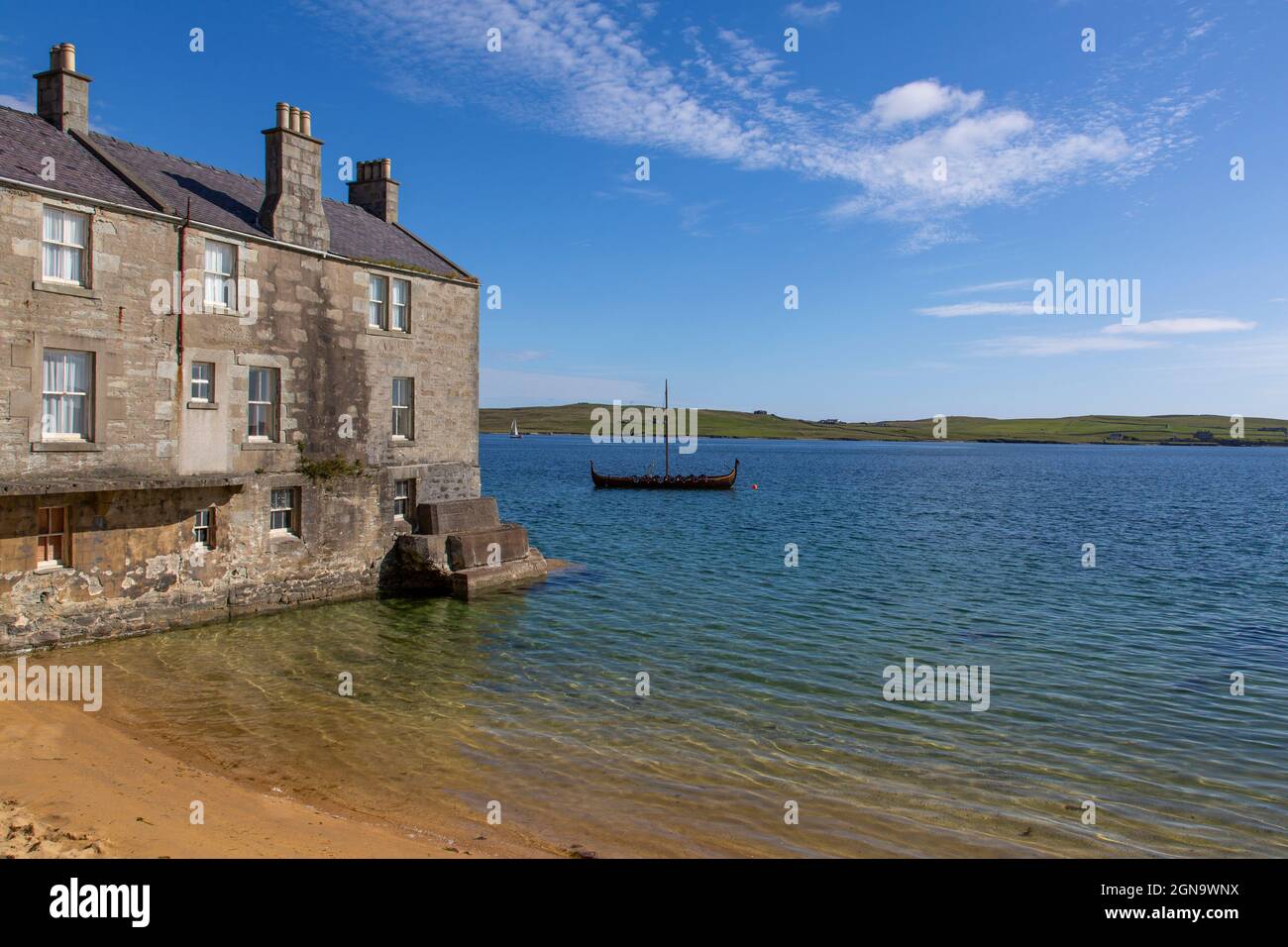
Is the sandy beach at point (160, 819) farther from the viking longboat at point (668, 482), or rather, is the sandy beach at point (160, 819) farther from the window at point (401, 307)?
the viking longboat at point (668, 482)

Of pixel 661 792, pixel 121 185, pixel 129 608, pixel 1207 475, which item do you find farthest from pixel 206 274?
pixel 1207 475

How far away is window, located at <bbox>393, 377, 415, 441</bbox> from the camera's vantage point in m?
24.4

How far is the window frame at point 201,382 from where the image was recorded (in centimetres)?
1906

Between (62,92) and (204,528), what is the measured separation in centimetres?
1048

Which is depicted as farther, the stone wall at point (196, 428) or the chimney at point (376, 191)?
the chimney at point (376, 191)

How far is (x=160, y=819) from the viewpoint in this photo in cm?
945

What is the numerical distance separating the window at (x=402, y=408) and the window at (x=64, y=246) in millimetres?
8670

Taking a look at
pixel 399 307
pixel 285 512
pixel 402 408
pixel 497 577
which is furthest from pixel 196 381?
pixel 497 577

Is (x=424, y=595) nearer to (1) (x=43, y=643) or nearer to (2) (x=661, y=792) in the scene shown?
(1) (x=43, y=643)

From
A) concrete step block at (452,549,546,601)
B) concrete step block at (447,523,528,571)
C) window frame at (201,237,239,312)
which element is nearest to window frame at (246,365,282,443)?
window frame at (201,237,239,312)

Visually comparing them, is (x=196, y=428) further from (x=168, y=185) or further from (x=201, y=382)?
(x=168, y=185)

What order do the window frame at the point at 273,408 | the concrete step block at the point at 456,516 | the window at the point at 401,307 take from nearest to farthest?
the window frame at the point at 273,408 → the window at the point at 401,307 → the concrete step block at the point at 456,516

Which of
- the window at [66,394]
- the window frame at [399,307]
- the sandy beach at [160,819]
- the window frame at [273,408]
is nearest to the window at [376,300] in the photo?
the window frame at [399,307]

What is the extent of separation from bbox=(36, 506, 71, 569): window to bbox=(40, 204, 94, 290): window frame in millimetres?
4510
